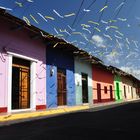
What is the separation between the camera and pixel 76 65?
19328 mm

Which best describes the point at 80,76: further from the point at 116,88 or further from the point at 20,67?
the point at 116,88

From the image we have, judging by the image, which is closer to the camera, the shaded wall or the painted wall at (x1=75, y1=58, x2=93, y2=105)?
the painted wall at (x1=75, y1=58, x2=93, y2=105)

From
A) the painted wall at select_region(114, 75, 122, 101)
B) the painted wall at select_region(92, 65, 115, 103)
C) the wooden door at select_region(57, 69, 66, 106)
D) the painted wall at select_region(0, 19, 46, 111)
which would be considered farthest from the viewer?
the painted wall at select_region(114, 75, 122, 101)

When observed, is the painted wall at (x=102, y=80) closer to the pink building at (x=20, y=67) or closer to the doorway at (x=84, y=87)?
the doorway at (x=84, y=87)

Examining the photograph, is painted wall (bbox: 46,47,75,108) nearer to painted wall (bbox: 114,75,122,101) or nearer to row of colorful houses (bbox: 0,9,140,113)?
row of colorful houses (bbox: 0,9,140,113)

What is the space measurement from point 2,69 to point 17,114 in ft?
6.58

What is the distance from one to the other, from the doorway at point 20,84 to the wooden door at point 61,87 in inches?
136

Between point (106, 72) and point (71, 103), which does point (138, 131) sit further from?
point (106, 72)

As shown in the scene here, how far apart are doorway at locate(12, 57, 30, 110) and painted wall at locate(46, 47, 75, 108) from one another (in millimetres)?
1992

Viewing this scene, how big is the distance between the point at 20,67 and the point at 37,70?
136cm

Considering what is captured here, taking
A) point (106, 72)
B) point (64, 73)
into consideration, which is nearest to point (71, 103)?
point (64, 73)

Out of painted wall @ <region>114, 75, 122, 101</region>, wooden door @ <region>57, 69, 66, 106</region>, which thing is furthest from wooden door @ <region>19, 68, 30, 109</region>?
painted wall @ <region>114, 75, 122, 101</region>

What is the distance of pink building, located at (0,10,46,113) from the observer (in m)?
11.2

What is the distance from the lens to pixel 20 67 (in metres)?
12.6
